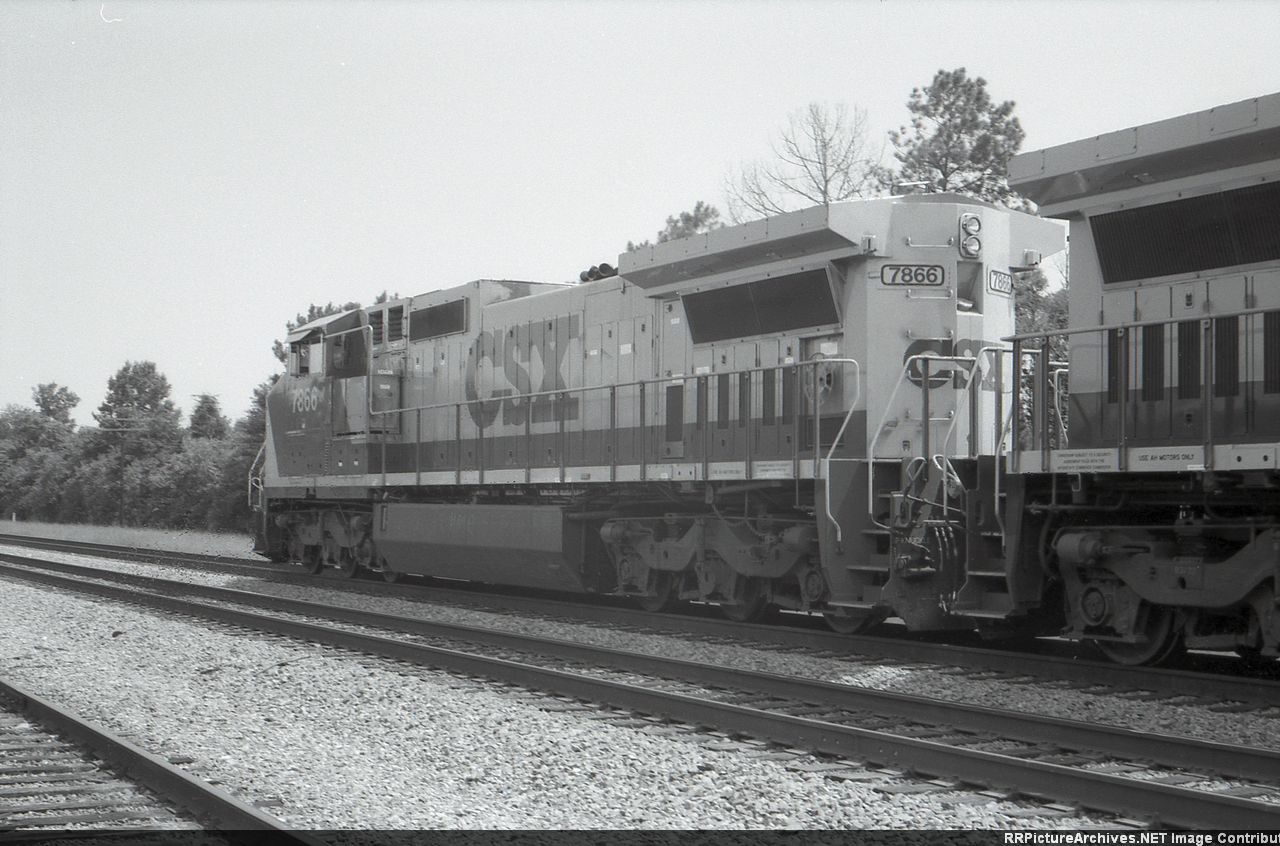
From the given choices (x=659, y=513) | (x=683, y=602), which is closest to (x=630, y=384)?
(x=659, y=513)

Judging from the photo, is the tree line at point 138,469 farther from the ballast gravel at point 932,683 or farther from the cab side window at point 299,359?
the ballast gravel at point 932,683

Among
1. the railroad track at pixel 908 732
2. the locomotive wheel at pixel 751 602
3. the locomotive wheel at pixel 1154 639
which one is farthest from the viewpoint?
the locomotive wheel at pixel 751 602

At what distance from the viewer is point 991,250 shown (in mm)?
11344

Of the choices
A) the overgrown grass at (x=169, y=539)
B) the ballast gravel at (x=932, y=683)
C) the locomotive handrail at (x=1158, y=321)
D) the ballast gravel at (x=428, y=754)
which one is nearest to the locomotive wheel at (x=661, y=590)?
the ballast gravel at (x=932, y=683)

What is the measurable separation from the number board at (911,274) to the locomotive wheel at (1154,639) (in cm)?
379

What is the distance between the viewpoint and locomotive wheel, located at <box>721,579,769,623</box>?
1222 centimetres

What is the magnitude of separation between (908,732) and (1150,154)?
14.7 ft

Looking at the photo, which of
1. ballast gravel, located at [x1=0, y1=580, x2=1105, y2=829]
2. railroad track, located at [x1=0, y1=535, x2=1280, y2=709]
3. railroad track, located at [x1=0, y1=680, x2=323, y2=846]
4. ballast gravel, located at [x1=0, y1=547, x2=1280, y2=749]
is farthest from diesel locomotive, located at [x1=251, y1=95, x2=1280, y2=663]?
railroad track, located at [x1=0, y1=680, x2=323, y2=846]

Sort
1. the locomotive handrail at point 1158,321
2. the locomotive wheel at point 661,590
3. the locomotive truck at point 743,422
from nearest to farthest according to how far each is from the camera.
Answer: the locomotive handrail at point 1158,321
the locomotive truck at point 743,422
the locomotive wheel at point 661,590

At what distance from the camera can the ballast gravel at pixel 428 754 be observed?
532 cm

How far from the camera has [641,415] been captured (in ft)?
43.3

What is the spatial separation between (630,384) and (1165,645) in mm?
6511

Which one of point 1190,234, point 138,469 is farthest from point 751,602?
point 138,469

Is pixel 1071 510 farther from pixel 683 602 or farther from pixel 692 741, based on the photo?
pixel 683 602
